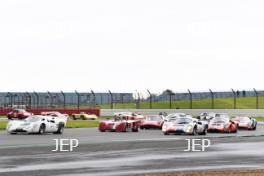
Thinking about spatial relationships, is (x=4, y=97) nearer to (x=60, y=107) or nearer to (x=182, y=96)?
(x=60, y=107)

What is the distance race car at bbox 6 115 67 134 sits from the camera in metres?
34.7

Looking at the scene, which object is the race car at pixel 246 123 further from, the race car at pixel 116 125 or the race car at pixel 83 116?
the race car at pixel 83 116

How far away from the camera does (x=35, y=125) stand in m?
35.1

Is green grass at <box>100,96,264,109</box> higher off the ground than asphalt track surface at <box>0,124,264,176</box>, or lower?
higher

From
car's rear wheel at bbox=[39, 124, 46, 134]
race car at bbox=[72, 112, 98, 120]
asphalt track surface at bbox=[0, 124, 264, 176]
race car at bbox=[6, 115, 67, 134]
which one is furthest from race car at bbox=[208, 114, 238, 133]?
race car at bbox=[72, 112, 98, 120]

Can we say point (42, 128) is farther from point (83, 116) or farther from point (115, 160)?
point (83, 116)

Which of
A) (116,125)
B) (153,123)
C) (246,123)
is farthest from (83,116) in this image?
(116,125)

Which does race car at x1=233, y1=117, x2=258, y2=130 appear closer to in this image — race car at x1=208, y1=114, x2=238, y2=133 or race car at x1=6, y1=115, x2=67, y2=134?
race car at x1=208, y1=114, x2=238, y2=133

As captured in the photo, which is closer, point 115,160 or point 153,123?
point 115,160

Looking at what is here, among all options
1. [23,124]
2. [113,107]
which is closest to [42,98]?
[113,107]

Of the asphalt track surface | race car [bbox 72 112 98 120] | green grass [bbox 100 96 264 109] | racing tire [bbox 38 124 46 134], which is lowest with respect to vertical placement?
the asphalt track surface

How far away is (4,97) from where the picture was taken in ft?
235

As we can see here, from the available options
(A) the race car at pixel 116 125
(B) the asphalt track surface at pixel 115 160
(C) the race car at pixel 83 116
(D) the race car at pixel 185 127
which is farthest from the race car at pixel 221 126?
(C) the race car at pixel 83 116

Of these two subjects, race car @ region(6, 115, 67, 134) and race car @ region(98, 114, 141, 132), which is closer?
race car @ region(6, 115, 67, 134)
